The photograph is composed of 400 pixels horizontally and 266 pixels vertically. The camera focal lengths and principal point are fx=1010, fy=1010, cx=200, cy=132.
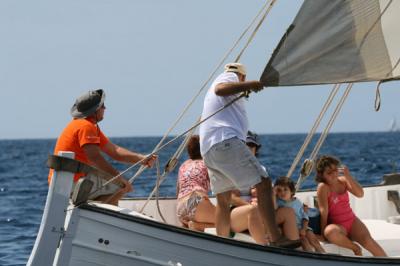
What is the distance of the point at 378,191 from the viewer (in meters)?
9.47

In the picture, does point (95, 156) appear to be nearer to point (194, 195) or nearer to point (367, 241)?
point (194, 195)

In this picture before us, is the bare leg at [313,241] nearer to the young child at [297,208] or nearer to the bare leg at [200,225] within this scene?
the young child at [297,208]

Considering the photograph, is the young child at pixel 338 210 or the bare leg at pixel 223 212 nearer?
the bare leg at pixel 223 212

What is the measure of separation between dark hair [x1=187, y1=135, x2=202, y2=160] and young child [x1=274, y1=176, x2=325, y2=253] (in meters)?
0.87

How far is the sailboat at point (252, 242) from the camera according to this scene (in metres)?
6.63

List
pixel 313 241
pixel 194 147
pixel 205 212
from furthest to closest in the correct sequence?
pixel 194 147, pixel 205 212, pixel 313 241

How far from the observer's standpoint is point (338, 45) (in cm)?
698

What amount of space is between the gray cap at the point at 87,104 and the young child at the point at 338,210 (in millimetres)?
1783

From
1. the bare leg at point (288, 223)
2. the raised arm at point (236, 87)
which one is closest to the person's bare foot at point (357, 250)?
the bare leg at point (288, 223)

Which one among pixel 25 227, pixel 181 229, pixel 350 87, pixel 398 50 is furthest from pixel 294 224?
pixel 25 227

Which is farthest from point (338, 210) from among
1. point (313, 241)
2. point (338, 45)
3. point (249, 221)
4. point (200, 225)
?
point (338, 45)

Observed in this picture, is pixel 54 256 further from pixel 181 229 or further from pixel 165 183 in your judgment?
pixel 165 183

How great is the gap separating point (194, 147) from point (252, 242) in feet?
4.57

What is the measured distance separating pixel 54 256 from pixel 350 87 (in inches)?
141
